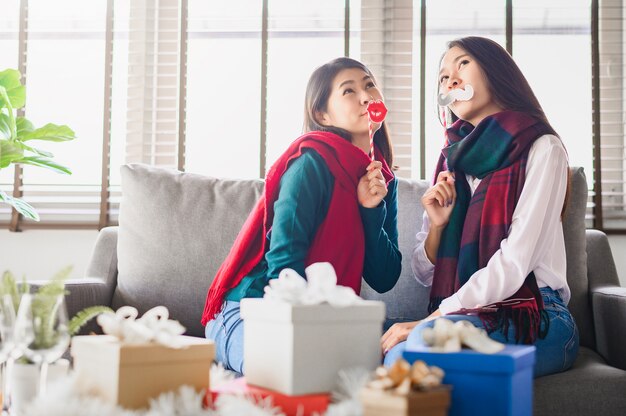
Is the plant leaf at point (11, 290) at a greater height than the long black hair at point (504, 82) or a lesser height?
lesser

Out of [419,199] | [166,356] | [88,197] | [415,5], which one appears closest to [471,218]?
[419,199]

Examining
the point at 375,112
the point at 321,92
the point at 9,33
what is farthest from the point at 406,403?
the point at 9,33

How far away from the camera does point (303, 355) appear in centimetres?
104

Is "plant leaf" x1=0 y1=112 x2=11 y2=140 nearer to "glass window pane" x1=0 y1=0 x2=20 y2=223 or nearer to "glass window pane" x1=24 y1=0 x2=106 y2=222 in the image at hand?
"glass window pane" x1=24 y1=0 x2=106 y2=222

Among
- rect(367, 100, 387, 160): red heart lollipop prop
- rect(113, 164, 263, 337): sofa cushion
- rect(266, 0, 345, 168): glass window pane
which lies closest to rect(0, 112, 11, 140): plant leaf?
rect(113, 164, 263, 337): sofa cushion

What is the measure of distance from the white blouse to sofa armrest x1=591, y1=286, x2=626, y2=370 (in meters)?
0.26

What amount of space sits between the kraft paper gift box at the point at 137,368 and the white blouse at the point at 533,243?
28.6 inches

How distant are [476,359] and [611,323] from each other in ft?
3.70

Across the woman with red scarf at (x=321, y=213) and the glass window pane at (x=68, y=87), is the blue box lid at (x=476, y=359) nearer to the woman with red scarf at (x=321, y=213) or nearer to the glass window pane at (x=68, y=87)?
the woman with red scarf at (x=321, y=213)

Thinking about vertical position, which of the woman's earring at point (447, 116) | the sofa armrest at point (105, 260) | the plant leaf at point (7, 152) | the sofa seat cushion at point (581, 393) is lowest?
the sofa seat cushion at point (581, 393)

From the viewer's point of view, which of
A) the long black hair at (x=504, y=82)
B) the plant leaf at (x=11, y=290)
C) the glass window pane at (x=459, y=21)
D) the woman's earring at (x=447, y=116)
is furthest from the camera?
the glass window pane at (x=459, y=21)

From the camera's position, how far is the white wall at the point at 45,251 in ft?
8.87

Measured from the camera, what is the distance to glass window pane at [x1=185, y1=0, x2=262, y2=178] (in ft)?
9.40

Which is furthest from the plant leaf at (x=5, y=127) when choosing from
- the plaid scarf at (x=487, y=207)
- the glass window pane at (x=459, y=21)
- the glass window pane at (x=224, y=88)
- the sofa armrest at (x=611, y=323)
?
the sofa armrest at (x=611, y=323)
